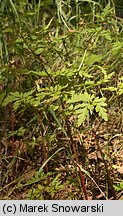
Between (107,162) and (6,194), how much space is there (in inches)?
22.7

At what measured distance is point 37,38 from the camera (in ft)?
6.25

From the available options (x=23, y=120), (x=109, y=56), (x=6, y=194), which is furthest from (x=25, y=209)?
(x=109, y=56)

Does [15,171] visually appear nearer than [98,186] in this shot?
No

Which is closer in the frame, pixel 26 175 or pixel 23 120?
pixel 26 175

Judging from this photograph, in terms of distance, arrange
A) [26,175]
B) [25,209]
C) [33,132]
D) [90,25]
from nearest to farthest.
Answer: [25,209], [90,25], [26,175], [33,132]

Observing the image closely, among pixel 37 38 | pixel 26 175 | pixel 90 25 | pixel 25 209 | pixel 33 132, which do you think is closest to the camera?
pixel 25 209

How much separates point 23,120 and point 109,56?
741mm

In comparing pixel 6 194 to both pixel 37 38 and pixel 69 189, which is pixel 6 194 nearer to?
pixel 69 189

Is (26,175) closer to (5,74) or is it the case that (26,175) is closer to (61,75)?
(5,74)

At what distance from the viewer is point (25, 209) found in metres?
1.72

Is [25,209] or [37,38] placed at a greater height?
[37,38]

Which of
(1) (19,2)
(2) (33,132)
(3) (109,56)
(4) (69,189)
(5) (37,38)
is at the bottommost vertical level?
(4) (69,189)

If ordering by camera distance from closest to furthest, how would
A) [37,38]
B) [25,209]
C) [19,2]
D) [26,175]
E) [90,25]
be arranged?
[25,209], [37,38], [90,25], [26,175], [19,2]

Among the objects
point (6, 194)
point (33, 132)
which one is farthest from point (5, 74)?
point (6, 194)
